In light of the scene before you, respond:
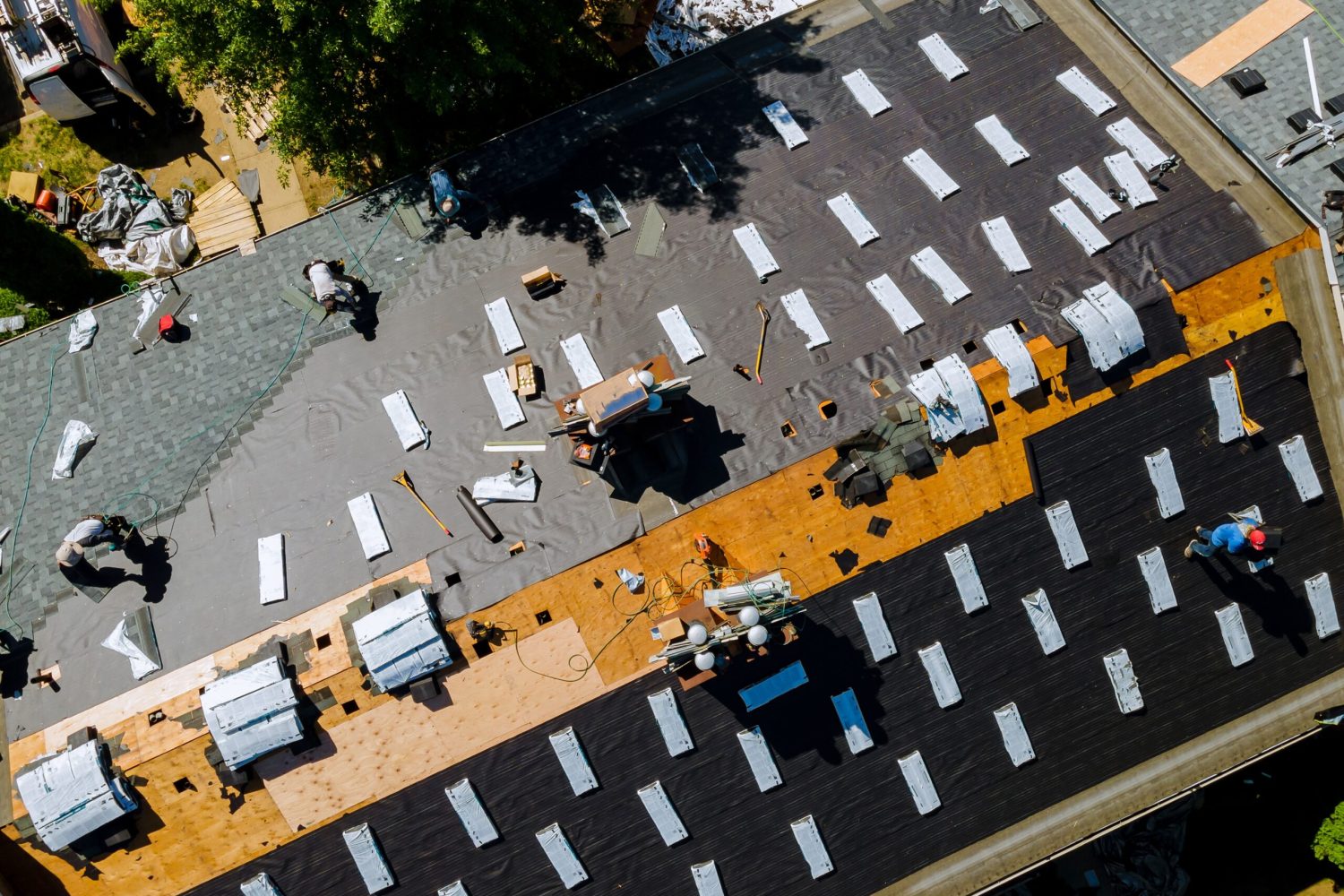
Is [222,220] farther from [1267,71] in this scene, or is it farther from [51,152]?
[1267,71]

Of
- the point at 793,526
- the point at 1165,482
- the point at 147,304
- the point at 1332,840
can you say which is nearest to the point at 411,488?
the point at 793,526

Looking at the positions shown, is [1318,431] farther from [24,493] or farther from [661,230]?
[24,493]

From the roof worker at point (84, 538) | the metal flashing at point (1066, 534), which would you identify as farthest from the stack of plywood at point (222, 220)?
the metal flashing at point (1066, 534)

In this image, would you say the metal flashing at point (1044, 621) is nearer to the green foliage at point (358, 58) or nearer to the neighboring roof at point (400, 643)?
the neighboring roof at point (400, 643)

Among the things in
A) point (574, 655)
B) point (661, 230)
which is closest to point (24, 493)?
point (574, 655)

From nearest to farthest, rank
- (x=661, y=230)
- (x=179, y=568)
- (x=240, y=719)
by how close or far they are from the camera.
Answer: (x=240, y=719)
(x=179, y=568)
(x=661, y=230)

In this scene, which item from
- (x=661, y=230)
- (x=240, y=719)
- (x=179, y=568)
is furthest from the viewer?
(x=661, y=230)

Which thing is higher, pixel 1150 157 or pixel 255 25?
pixel 255 25

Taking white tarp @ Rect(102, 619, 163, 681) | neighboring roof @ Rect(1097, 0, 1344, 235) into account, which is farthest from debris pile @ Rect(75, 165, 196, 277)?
neighboring roof @ Rect(1097, 0, 1344, 235)
